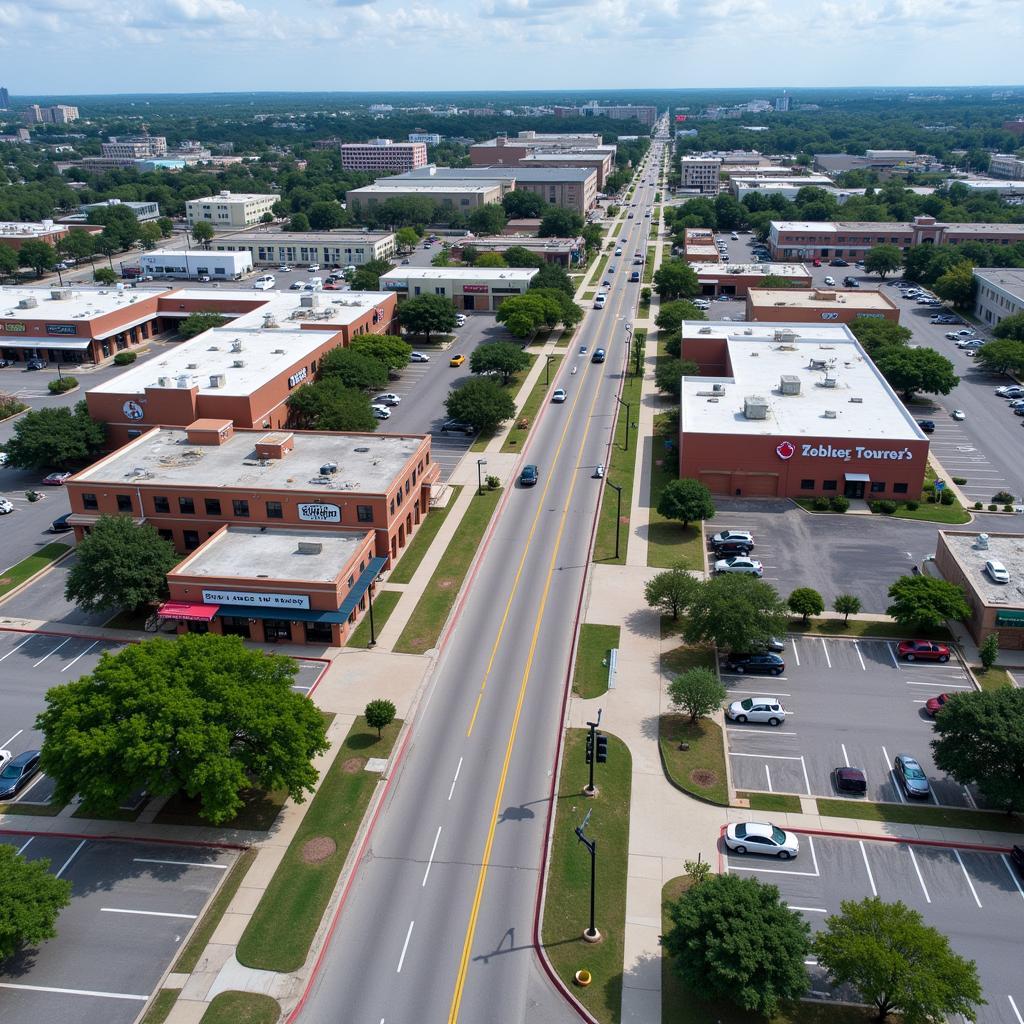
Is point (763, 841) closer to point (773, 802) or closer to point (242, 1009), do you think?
point (773, 802)

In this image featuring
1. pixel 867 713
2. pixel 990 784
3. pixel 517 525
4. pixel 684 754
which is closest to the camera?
pixel 990 784

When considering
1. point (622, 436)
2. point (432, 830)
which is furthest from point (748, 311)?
point (432, 830)

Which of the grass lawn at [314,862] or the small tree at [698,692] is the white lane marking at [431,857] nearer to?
the grass lawn at [314,862]

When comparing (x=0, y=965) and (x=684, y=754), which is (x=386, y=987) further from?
(x=684, y=754)

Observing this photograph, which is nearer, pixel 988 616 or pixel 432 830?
pixel 432 830

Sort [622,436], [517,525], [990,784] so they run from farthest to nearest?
[622,436] → [517,525] → [990,784]

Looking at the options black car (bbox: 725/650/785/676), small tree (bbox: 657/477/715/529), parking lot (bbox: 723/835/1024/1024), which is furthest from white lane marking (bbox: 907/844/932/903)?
small tree (bbox: 657/477/715/529)

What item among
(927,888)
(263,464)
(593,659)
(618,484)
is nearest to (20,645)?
(263,464)
